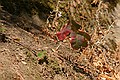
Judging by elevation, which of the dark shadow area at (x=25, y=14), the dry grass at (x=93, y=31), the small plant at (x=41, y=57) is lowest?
the dry grass at (x=93, y=31)

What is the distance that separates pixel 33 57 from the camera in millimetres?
2277

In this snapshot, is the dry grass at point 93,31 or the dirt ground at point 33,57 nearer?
the dirt ground at point 33,57

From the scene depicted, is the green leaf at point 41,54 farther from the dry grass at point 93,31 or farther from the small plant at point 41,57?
the dry grass at point 93,31

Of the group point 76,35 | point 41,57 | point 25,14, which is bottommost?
point 41,57

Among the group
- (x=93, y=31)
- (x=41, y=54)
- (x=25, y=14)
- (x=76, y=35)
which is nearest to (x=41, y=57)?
(x=41, y=54)

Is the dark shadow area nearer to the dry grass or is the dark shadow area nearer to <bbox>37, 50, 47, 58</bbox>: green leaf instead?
the dry grass

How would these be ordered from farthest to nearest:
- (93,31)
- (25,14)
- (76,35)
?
(93,31)
(25,14)
(76,35)

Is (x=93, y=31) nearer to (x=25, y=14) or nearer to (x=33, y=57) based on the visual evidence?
(x=25, y=14)

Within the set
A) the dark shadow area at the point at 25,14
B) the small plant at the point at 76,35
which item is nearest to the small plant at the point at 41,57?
the small plant at the point at 76,35

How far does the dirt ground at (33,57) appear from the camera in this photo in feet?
6.91

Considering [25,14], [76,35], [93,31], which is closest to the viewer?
[76,35]

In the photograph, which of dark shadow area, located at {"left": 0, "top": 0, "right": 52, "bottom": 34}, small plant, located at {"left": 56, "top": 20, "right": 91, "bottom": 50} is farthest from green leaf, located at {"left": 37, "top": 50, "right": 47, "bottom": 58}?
dark shadow area, located at {"left": 0, "top": 0, "right": 52, "bottom": 34}

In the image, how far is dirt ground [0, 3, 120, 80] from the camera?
2.11m

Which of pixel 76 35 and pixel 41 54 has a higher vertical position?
pixel 76 35
